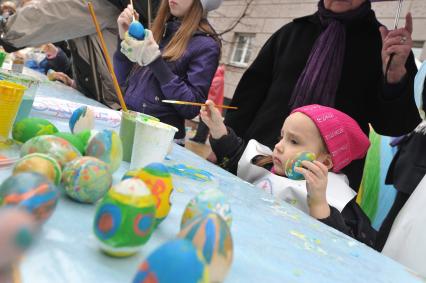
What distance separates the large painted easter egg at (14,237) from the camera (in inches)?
8.1

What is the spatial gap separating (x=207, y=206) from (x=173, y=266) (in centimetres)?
21

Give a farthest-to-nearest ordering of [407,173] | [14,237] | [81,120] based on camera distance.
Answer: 1. [407,173]
2. [81,120]
3. [14,237]

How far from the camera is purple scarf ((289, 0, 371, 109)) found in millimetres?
1690

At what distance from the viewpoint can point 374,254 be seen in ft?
2.86

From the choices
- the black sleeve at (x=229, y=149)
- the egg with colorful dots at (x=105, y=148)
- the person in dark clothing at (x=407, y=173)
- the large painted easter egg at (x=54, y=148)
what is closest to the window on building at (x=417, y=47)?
the person in dark clothing at (x=407, y=173)

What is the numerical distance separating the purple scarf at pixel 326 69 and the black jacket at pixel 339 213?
327 mm

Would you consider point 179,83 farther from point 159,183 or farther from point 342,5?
point 159,183

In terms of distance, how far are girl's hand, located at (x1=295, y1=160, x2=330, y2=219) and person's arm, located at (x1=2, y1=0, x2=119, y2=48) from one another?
1.51 metres

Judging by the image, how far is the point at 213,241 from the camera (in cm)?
47

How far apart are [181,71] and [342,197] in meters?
0.92

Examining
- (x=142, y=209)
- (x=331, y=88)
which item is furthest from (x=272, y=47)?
(x=142, y=209)

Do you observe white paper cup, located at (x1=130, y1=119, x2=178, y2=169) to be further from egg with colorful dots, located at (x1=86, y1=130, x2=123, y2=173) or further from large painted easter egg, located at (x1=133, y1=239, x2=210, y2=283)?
large painted easter egg, located at (x1=133, y1=239, x2=210, y2=283)

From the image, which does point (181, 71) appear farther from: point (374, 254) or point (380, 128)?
point (374, 254)

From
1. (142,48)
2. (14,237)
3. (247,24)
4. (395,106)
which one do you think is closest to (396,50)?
(395,106)
